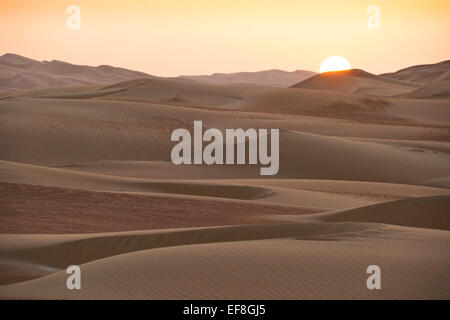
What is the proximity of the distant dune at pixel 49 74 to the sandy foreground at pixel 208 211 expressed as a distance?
3060 inches

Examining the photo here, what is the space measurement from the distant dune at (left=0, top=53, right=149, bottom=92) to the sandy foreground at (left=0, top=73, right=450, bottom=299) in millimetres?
77736

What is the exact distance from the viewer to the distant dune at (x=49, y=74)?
109 metres

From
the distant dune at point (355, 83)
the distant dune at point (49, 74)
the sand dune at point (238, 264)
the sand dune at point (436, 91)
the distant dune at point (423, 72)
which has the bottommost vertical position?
the sand dune at point (238, 264)

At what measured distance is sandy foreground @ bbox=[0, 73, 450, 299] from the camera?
761cm

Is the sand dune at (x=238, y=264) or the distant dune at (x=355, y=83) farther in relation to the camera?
the distant dune at (x=355, y=83)

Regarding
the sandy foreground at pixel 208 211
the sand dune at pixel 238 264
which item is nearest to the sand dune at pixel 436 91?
the sandy foreground at pixel 208 211

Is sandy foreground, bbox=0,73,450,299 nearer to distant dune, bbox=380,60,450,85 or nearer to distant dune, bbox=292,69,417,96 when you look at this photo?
distant dune, bbox=292,69,417,96

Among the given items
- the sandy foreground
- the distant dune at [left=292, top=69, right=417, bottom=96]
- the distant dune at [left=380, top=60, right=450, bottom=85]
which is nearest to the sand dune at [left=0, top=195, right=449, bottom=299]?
the sandy foreground

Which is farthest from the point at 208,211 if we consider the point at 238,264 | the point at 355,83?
the point at 355,83

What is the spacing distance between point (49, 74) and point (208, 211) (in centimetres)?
11771

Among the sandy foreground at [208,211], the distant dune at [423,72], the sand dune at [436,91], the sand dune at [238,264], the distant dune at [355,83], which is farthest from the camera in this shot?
the distant dune at [423,72]

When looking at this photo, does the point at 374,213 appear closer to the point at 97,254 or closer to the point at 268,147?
the point at 97,254

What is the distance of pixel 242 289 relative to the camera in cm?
730

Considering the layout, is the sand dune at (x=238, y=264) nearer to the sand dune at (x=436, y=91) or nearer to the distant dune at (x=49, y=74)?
the sand dune at (x=436, y=91)
